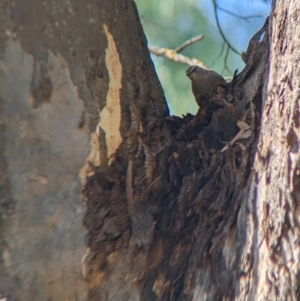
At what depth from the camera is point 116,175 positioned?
2.36ft

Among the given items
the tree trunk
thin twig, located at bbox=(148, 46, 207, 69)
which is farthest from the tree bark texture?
thin twig, located at bbox=(148, 46, 207, 69)

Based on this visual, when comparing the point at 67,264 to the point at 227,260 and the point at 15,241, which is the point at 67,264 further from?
the point at 227,260

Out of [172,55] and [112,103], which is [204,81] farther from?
[172,55]

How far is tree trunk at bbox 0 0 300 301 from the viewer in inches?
23.8

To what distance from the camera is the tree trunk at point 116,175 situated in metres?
0.60

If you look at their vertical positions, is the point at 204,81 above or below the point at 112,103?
above

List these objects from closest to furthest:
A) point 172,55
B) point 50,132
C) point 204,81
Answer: point 50,132 → point 204,81 → point 172,55

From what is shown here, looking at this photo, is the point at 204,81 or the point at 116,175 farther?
the point at 204,81

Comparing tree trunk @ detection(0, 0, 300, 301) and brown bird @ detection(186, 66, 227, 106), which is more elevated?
brown bird @ detection(186, 66, 227, 106)

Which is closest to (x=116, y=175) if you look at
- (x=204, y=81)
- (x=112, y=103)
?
(x=112, y=103)

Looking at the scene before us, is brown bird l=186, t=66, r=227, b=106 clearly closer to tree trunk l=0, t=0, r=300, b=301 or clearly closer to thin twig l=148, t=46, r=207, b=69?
tree trunk l=0, t=0, r=300, b=301

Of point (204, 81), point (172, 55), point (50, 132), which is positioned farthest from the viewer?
point (172, 55)

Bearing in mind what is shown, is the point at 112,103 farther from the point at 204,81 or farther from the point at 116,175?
the point at 204,81

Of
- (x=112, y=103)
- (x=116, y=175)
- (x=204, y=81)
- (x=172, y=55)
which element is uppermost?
(x=172, y=55)
